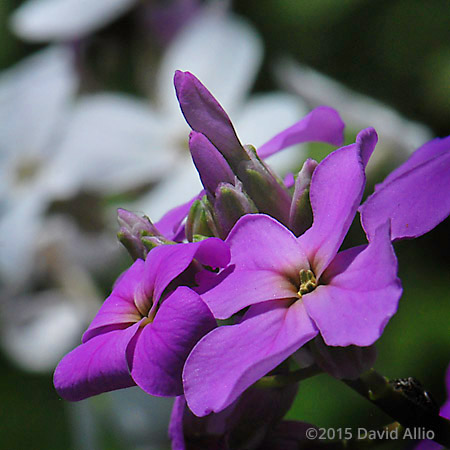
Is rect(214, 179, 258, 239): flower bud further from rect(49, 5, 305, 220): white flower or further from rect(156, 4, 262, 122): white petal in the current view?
rect(156, 4, 262, 122): white petal

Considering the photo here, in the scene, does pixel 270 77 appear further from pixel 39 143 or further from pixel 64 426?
pixel 64 426

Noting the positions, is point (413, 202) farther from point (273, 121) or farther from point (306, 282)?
point (273, 121)

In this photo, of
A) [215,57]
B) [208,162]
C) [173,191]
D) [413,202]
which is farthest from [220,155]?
[215,57]

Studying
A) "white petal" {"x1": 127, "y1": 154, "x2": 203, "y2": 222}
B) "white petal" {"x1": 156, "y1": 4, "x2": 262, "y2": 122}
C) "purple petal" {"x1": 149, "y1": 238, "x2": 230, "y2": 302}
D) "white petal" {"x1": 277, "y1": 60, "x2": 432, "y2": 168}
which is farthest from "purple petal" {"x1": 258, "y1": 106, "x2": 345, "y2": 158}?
"white petal" {"x1": 156, "y1": 4, "x2": 262, "y2": 122}

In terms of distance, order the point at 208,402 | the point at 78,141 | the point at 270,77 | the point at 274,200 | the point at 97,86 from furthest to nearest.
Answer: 1. the point at 270,77
2. the point at 97,86
3. the point at 78,141
4. the point at 274,200
5. the point at 208,402

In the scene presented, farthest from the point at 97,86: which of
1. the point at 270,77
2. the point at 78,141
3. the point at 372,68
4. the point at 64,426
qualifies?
the point at 64,426

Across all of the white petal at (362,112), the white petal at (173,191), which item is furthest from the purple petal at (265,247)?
the white petal at (362,112)
